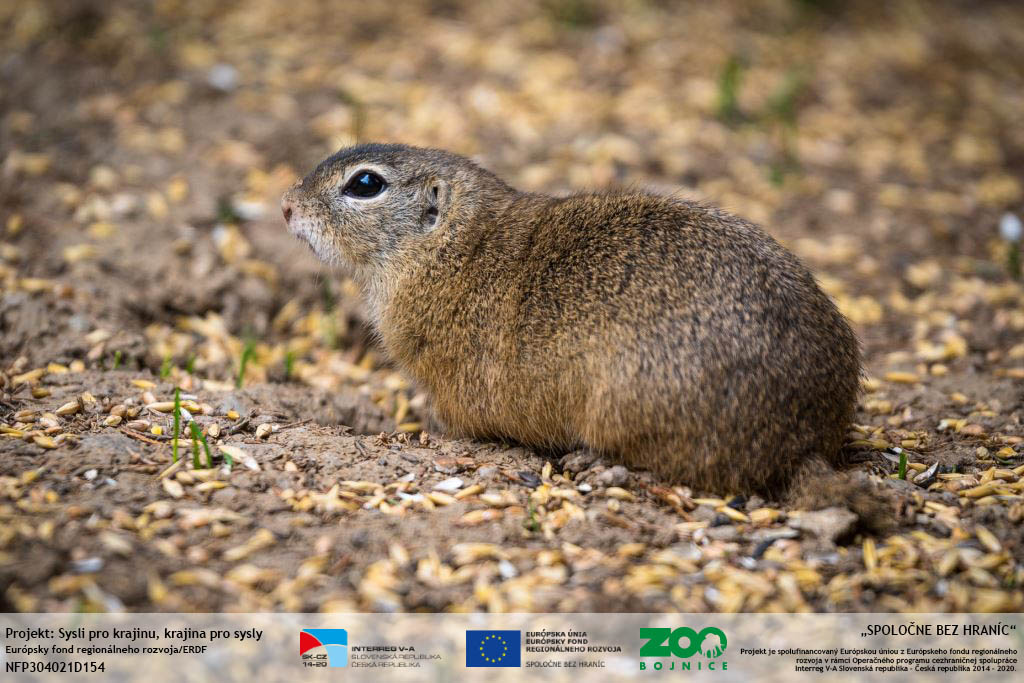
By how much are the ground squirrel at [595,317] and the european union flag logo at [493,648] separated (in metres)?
1.33

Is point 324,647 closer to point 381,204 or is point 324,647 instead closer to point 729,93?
point 381,204

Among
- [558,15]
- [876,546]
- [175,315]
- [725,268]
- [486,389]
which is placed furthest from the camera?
[558,15]

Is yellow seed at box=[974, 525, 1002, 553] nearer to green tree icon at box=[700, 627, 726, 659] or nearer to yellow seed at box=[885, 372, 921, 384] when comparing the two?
green tree icon at box=[700, 627, 726, 659]

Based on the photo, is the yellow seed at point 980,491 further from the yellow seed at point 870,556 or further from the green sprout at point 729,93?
the green sprout at point 729,93

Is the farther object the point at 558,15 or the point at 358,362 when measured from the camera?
the point at 558,15

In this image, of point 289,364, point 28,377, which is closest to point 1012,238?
point 289,364

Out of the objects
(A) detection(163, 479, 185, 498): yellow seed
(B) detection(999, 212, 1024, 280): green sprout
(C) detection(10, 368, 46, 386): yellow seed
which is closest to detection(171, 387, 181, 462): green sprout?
(A) detection(163, 479, 185, 498): yellow seed

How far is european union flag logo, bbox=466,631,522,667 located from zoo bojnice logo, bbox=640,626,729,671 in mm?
507

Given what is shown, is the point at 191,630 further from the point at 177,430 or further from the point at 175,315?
the point at 175,315

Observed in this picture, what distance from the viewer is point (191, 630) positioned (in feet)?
12.0

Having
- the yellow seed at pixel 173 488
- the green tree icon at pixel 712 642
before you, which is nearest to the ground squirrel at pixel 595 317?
the green tree icon at pixel 712 642

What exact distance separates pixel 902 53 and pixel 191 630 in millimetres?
10167

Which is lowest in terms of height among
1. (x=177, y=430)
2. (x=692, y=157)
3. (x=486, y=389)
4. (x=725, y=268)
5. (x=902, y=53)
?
(x=177, y=430)

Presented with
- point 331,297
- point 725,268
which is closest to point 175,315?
point 331,297
